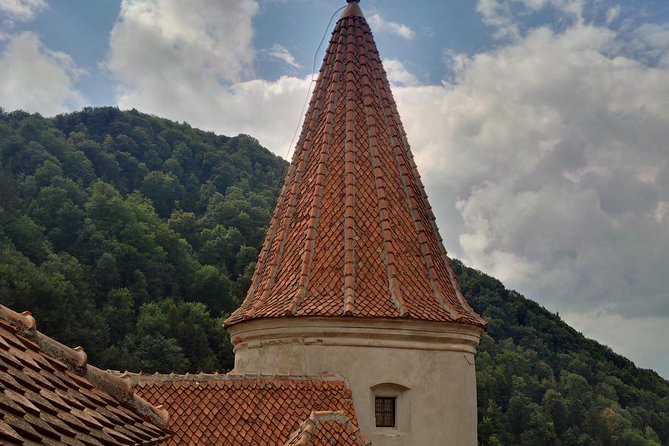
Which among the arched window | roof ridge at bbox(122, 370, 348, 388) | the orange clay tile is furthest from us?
the arched window

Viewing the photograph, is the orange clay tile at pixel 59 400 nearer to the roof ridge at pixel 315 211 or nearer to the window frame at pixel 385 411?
the roof ridge at pixel 315 211

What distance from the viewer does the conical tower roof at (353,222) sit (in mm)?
10734

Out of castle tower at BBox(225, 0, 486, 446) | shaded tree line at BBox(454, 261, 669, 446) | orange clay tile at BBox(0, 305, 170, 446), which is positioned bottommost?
orange clay tile at BBox(0, 305, 170, 446)

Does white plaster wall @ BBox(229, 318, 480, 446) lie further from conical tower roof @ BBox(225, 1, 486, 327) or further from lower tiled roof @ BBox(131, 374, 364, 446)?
lower tiled roof @ BBox(131, 374, 364, 446)

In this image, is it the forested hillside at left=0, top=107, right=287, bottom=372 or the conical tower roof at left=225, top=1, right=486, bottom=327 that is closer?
the conical tower roof at left=225, top=1, right=486, bottom=327

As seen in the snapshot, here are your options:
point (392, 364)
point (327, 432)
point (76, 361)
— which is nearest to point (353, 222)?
point (392, 364)

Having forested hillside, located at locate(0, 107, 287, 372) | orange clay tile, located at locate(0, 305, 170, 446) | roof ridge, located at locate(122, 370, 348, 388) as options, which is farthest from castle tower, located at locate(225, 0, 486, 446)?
forested hillside, located at locate(0, 107, 287, 372)

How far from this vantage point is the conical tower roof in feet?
35.2

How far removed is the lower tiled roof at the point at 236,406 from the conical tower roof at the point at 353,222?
4.25 ft

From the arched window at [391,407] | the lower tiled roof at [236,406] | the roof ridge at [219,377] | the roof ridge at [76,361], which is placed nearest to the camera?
the roof ridge at [76,361]

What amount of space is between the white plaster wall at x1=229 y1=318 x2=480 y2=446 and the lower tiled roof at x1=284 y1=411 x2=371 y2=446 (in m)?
1.51

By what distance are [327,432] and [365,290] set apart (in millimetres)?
2682

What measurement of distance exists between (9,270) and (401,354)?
36.9 metres

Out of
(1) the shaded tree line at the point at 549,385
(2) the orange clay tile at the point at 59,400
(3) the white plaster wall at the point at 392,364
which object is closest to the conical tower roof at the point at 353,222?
(3) the white plaster wall at the point at 392,364
